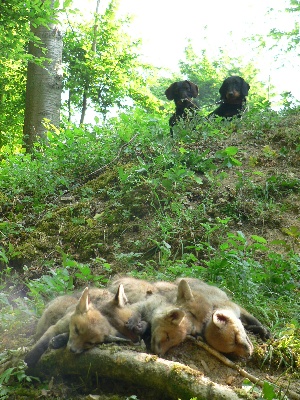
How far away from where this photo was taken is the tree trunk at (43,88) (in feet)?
45.2

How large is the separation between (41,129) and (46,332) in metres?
11.0

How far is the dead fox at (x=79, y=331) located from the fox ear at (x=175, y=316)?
0.45 m

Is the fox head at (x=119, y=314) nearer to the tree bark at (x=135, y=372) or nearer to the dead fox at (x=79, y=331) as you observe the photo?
the dead fox at (x=79, y=331)

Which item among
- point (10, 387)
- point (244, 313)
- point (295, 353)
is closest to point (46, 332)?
point (10, 387)

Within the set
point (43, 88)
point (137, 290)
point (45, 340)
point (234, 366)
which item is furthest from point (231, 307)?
point (43, 88)

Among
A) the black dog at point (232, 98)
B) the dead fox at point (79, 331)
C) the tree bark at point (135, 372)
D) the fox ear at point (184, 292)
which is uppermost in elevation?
the black dog at point (232, 98)

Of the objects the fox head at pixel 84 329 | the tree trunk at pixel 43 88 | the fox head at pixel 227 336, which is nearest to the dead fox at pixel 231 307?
the fox head at pixel 227 336

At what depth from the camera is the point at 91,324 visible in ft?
11.6

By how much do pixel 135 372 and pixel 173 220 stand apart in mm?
4151

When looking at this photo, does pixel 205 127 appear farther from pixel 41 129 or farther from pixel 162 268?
pixel 41 129

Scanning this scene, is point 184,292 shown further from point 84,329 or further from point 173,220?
point 173,220

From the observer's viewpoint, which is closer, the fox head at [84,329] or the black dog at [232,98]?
the fox head at [84,329]

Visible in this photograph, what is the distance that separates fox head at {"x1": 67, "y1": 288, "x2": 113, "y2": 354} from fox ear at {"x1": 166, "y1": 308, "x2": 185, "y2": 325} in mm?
524

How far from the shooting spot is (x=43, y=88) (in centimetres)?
1381
